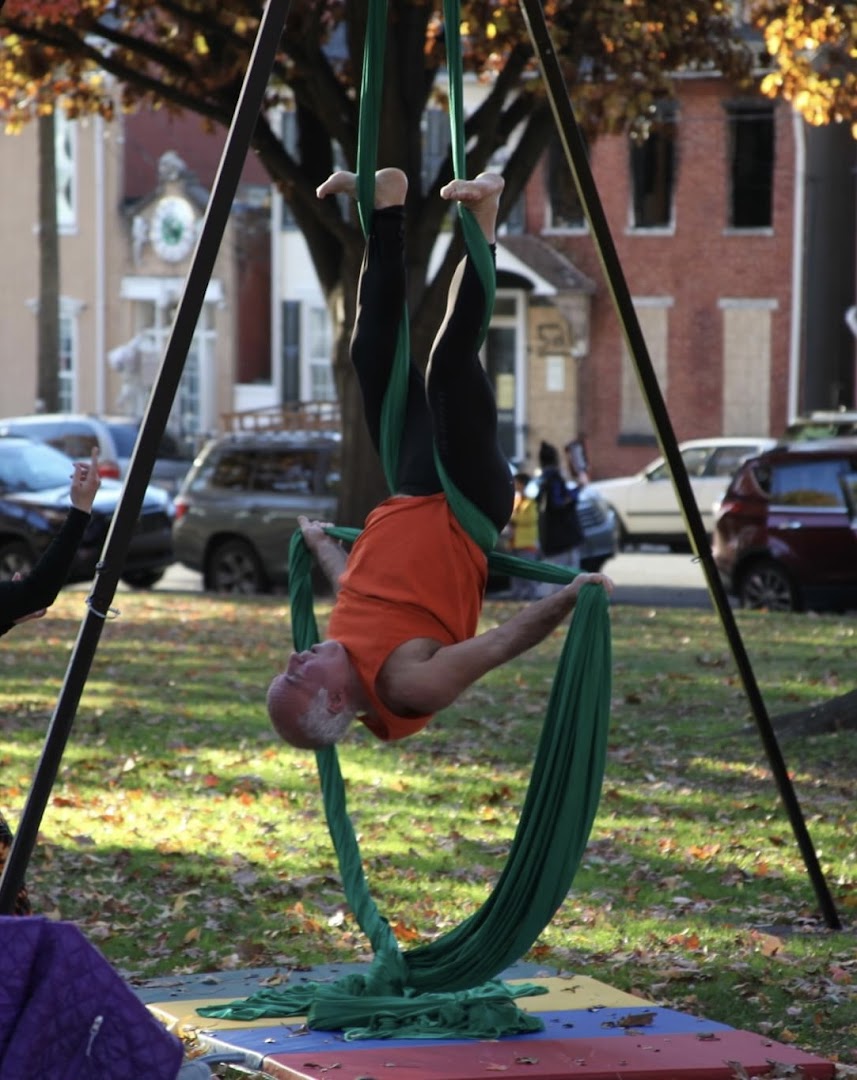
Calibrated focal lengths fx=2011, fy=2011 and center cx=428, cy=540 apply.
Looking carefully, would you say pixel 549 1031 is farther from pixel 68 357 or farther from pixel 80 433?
pixel 68 357

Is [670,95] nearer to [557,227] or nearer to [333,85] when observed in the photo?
[333,85]

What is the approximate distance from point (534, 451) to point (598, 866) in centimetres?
2863

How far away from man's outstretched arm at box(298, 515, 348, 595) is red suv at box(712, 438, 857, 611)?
11.9 meters

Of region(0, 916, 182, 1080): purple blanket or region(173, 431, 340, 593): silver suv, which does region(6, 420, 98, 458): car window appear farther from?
region(0, 916, 182, 1080): purple blanket

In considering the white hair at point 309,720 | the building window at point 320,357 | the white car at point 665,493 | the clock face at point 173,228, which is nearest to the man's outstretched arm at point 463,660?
the white hair at point 309,720

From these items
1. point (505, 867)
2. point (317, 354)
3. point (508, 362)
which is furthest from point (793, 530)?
point (317, 354)

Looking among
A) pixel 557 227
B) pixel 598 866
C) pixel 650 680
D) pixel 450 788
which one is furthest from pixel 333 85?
pixel 557 227

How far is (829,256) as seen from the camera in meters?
33.9

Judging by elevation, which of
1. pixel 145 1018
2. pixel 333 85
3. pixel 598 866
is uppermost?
pixel 333 85

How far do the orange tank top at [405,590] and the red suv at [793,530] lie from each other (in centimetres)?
1245

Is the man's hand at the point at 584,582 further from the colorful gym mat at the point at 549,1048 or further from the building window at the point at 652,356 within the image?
the building window at the point at 652,356

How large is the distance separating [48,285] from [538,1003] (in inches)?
1069

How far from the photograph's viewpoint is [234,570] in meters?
21.3

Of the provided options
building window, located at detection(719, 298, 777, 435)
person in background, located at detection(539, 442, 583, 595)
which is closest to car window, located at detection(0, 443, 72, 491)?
person in background, located at detection(539, 442, 583, 595)
